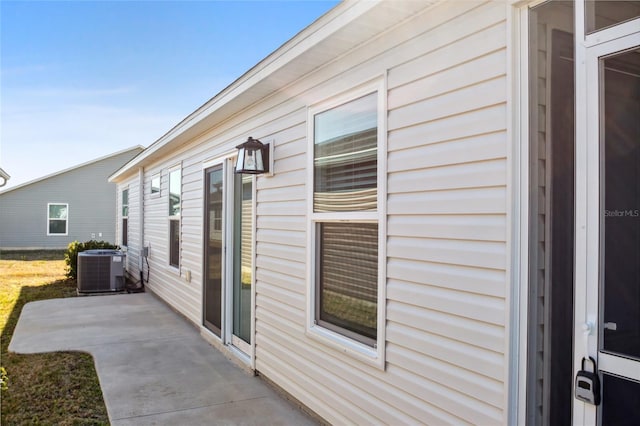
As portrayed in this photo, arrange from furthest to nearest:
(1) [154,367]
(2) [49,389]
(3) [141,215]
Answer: (3) [141,215] → (1) [154,367] → (2) [49,389]

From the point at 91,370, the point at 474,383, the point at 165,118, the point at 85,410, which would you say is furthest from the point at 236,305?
the point at 165,118

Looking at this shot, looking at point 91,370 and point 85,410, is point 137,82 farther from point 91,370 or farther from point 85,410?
point 85,410

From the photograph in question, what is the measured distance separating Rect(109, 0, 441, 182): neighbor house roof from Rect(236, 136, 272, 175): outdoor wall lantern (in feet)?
1.48

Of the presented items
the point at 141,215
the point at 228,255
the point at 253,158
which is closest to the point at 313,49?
the point at 253,158

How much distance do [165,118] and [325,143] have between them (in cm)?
1635

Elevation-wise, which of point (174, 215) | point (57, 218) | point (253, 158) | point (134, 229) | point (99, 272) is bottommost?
point (99, 272)

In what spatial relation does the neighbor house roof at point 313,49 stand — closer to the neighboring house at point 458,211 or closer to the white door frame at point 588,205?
the neighboring house at point 458,211

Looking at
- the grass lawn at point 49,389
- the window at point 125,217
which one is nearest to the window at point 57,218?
the window at point 125,217

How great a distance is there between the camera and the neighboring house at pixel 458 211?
163 centimetres

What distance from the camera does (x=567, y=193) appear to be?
6.46ft

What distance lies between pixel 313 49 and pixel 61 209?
19.6m

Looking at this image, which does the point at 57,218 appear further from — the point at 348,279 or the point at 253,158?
the point at 348,279

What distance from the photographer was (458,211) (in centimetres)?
215

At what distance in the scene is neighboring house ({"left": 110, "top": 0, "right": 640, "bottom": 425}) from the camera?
1.63 m
